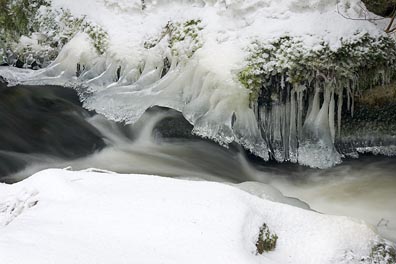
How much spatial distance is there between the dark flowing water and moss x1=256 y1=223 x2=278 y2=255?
6.92 feet

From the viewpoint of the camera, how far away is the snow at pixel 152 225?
2.48 meters

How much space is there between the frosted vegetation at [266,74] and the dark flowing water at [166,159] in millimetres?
212

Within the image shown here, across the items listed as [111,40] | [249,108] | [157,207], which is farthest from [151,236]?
[111,40]

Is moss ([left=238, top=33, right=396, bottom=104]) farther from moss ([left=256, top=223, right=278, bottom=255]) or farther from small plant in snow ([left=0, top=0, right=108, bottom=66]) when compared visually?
small plant in snow ([left=0, top=0, right=108, bottom=66])

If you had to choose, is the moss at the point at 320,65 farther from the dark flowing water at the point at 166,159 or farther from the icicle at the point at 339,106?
the dark flowing water at the point at 166,159

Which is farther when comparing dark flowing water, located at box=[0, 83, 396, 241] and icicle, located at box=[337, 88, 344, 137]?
icicle, located at box=[337, 88, 344, 137]

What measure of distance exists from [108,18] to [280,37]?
2867 millimetres

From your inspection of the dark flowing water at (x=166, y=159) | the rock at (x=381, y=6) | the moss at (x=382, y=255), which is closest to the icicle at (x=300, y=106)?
the dark flowing water at (x=166, y=159)

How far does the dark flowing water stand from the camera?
5.18 meters

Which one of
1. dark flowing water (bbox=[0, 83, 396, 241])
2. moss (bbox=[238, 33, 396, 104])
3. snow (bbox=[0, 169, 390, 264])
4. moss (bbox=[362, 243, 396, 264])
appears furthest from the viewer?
moss (bbox=[238, 33, 396, 104])

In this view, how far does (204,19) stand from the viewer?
6.16m

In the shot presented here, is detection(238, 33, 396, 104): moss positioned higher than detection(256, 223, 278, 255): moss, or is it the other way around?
detection(238, 33, 396, 104): moss

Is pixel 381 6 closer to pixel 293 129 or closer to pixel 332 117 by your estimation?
pixel 332 117

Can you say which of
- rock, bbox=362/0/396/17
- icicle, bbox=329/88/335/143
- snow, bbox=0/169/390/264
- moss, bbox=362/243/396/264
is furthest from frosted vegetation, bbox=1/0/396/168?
moss, bbox=362/243/396/264
